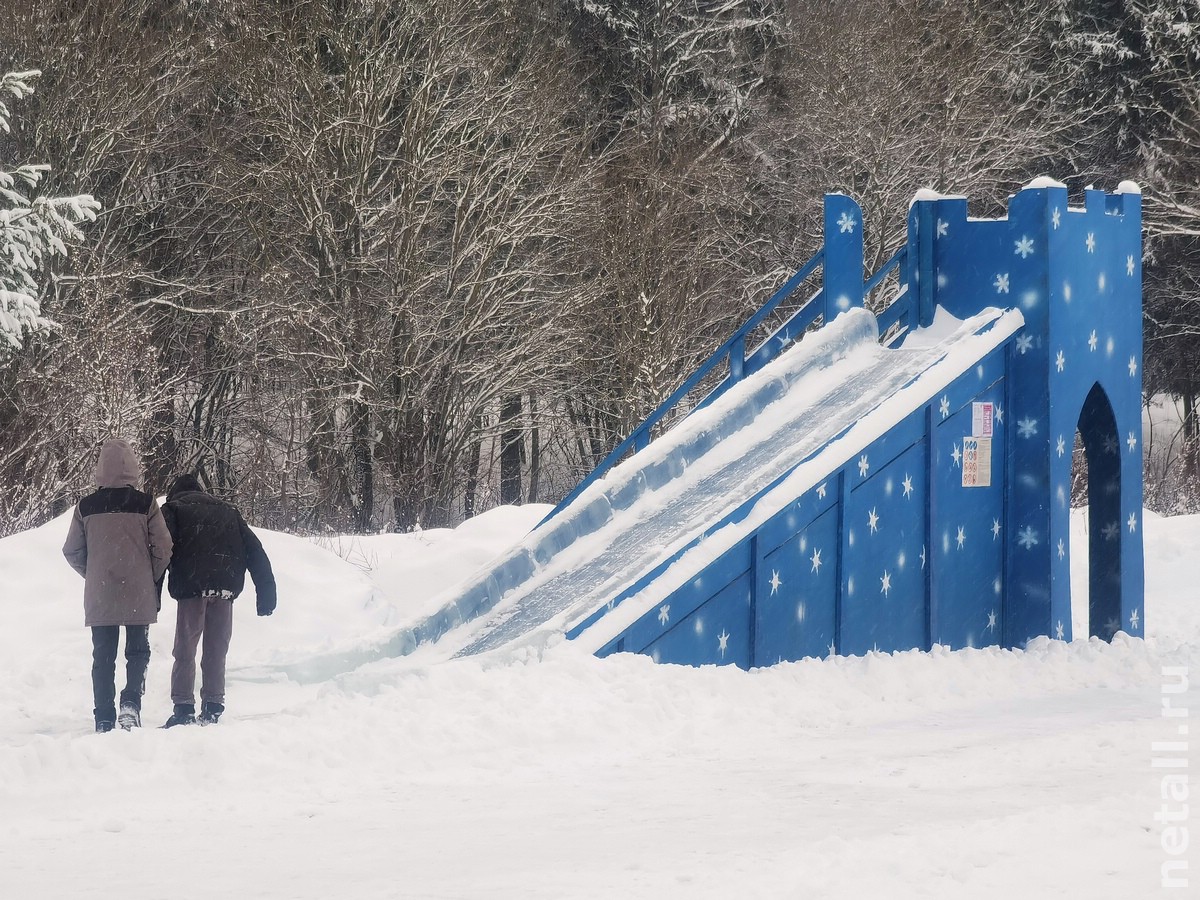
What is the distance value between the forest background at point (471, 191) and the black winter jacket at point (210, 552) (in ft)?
30.2

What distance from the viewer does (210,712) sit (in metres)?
8.49

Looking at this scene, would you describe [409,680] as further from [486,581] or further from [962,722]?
[962,722]

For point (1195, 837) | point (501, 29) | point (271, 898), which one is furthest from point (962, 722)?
point (501, 29)

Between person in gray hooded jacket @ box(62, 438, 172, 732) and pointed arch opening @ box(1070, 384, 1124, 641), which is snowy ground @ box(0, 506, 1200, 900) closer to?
person in gray hooded jacket @ box(62, 438, 172, 732)

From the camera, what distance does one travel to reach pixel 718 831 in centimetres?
609

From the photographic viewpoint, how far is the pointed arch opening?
38.9ft

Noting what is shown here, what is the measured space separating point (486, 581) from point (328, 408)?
1390 centimetres

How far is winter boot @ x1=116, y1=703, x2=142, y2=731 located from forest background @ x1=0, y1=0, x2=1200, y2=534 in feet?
31.5

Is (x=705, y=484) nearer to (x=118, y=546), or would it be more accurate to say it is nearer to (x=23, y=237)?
(x=118, y=546)

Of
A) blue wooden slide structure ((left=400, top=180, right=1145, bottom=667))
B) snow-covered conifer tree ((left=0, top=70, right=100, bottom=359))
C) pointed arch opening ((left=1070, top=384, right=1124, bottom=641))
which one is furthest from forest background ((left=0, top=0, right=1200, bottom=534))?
pointed arch opening ((left=1070, top=384, right=1124, bottom=641))

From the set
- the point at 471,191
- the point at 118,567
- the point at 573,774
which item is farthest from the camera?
the point at 471,191

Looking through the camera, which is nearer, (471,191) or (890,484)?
(890,484)

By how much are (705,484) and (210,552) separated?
369 cm

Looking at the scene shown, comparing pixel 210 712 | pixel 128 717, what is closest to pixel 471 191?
pixel 210 712
